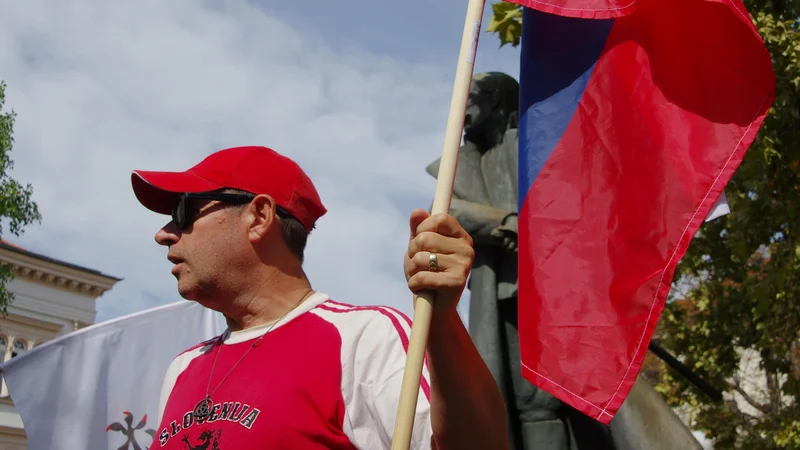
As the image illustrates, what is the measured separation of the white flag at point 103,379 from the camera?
401cm

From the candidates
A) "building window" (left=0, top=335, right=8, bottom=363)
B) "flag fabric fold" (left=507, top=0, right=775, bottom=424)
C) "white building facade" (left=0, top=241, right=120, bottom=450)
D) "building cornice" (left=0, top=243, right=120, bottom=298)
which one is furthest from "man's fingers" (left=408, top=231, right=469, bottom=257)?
"building cornice" (left=0, top=243, right=120, bottom=298)

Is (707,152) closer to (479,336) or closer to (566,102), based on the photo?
(566,102)

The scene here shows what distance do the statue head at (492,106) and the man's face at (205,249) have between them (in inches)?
109

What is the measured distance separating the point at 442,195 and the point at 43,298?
31268 millimetres

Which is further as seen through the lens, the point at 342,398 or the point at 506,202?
the point at 506,202

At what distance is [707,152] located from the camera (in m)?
3.09

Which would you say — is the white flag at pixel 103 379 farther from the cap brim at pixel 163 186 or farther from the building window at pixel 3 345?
the building window at pixel 3 345

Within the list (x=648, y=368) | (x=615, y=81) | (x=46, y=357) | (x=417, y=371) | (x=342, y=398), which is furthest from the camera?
(x=648, y=368)

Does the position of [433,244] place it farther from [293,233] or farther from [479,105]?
[479,105]

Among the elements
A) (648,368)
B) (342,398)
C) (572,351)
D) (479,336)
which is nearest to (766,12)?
(479,336)

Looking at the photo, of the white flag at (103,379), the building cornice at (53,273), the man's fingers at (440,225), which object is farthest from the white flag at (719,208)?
the building cornice at (53,273)

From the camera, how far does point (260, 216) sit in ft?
9.51

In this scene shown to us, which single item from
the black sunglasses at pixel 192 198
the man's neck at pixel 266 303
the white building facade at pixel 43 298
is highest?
the white building facade at pixel 43 298

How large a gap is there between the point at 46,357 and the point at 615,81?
2547 mm
